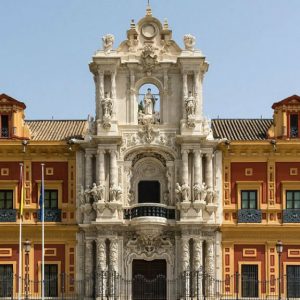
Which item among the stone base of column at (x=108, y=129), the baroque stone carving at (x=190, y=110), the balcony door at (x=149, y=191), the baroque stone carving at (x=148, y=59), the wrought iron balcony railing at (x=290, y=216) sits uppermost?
the baroque stone carving at (x=148, y=59)

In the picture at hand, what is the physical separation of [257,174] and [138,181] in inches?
268

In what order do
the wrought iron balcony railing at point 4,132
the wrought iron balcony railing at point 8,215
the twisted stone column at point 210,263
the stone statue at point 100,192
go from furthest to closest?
the wrought iron balcony railing at point 4,132
the wrought iron balcony railing at point 8,215
the stone statue at point 100,192
the twisted stone column at point 210,263

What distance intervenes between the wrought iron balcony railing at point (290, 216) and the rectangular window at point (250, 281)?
10.3 ft

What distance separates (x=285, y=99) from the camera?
187 ft

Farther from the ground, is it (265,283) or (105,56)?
(105,56)

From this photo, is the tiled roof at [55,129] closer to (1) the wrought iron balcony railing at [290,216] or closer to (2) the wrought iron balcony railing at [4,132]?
(2) the wrought iron balcony railing at [4,132]

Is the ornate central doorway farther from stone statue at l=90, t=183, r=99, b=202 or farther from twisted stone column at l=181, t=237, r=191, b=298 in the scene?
stone statue at l=90, t=183, r=99, b=202

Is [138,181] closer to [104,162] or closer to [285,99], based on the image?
[104,162]

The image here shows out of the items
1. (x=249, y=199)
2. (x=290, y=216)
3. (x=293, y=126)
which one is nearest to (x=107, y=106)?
(x=249, y=199)

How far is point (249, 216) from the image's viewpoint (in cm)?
5606

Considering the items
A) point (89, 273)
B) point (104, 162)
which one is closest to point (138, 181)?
point (104, 162)

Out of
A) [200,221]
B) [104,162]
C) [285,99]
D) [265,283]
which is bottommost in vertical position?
[265,283]

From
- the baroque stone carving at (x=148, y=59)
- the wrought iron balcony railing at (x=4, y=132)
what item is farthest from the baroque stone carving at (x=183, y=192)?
the wrought iron balcony railing at (x=4, y=132)

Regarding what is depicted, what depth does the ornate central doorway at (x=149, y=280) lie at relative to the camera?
55.1m
